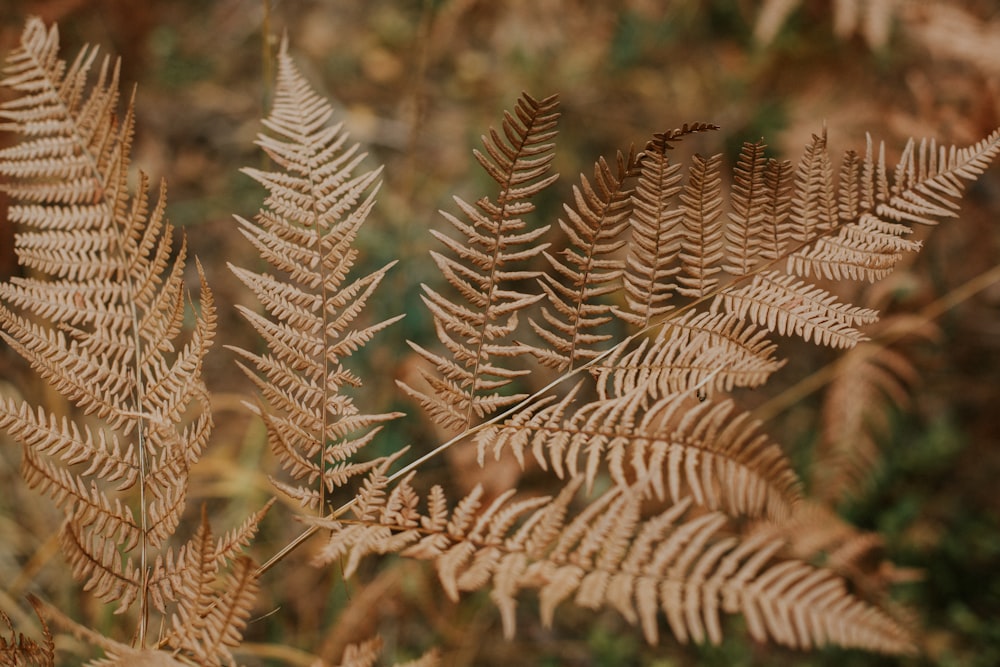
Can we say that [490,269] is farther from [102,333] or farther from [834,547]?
[834,547]

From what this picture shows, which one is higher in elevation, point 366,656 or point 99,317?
point 99,317

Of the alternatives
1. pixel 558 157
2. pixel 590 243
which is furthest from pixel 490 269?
pixel 558 157

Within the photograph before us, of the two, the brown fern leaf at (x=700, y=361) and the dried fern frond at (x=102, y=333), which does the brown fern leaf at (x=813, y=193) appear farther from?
the dried fern frond at (x=102, y=333)

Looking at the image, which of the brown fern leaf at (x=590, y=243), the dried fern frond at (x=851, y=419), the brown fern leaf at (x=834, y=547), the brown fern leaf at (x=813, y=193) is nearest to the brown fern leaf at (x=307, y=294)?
the brown fern leaf at (x=590, y=243)

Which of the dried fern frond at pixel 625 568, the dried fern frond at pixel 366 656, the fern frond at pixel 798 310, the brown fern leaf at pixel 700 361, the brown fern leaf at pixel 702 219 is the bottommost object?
the dried fern frond at pixel 366 656

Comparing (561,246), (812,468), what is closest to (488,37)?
(561,246)

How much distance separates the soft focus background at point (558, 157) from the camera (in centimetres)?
163

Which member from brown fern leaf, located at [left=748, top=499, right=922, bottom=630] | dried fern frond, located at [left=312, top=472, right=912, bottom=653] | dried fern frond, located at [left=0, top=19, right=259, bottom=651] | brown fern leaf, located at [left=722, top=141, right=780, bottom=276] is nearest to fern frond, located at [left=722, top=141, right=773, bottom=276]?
brown fern leaf, located at [left=722, top=141, right=780, bottom=276]

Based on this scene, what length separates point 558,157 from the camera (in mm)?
2223

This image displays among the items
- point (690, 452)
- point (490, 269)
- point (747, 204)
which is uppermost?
point (747, 204)

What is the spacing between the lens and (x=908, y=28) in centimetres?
204

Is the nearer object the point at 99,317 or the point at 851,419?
the point at 99,317

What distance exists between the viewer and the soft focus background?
5.35 feet

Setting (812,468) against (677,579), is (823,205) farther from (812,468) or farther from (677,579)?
(812,468)
